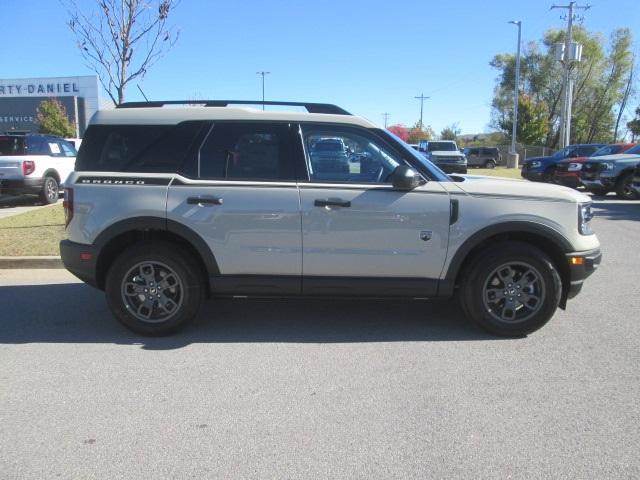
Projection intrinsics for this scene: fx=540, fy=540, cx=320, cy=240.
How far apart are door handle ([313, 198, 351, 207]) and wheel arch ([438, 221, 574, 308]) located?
1.04 m

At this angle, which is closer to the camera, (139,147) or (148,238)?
(139,147)

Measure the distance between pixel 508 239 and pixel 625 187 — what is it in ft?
43.8

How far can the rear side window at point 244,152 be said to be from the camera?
468cm

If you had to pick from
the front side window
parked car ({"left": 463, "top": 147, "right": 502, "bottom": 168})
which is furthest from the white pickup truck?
parked car ({"left": 463, "top": 147, "right": 502, "bottom": 168})

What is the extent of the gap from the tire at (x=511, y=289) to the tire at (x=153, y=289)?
7.93 feet

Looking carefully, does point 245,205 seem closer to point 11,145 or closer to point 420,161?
point 420,161

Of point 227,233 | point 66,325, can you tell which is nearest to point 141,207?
point 227,233

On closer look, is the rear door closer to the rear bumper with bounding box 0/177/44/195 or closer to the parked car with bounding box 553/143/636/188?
the rear bumper with bounding box 0/177/44/195

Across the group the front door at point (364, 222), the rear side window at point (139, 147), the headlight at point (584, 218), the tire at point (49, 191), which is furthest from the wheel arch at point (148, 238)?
the tire at point (49, 191)

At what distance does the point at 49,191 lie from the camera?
13773 millimetres

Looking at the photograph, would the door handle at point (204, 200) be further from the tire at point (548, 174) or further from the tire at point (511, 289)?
the tire at point (548, 174)

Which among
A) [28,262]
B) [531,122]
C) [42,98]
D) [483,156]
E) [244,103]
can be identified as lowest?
[28,262]

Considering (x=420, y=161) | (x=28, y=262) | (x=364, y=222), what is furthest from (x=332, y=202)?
(x=28, y=262)

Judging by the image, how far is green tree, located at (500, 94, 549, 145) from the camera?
180 feet
